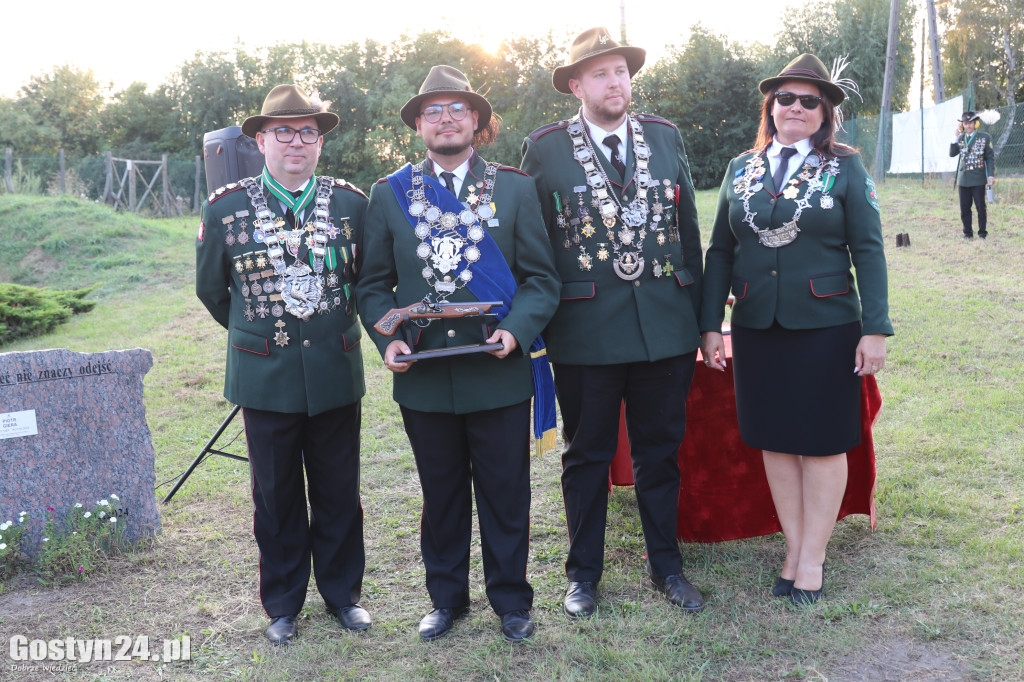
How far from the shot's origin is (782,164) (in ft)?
10.0

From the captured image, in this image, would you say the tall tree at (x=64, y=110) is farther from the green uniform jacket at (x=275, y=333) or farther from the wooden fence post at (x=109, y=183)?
the green uniform jacket at (x=275, y=333)

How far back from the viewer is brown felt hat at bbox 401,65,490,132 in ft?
9.18

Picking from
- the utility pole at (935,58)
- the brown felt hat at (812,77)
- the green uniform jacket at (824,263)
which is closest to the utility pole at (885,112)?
the utility pole at (935,58)

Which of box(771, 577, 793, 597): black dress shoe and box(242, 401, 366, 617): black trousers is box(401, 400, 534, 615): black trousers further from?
box(771, 577, 793, 597): black dress shoe

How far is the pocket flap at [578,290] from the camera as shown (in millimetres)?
3023

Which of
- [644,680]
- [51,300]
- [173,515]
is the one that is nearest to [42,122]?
[51,300]

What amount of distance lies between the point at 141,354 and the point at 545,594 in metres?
2.26

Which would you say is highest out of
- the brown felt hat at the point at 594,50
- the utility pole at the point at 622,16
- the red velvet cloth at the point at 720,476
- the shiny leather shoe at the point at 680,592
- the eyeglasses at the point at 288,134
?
the utility pole at the point at 622,16

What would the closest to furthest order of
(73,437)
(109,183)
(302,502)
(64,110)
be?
(302,502) → (73,437) → (109,183) → (64,110)

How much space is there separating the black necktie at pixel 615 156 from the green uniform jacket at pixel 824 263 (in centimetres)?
51

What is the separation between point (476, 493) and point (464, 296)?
0.75 metres

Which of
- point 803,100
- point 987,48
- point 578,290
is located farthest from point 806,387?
point 987,48

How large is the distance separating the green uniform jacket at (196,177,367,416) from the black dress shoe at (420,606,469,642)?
88cm

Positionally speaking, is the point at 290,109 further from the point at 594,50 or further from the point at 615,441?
the point at 615,441
